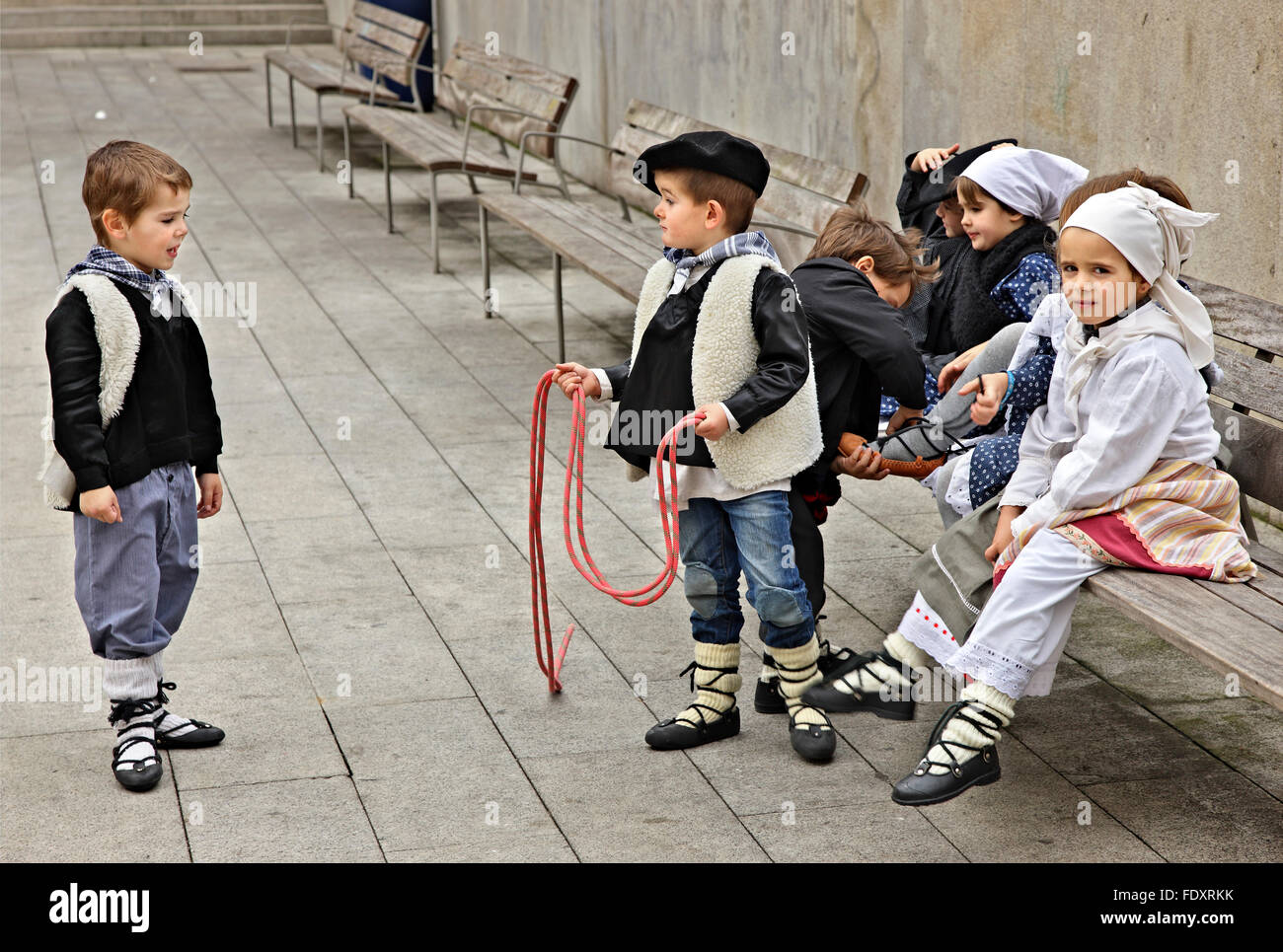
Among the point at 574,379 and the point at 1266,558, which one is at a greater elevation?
the point at 574,379

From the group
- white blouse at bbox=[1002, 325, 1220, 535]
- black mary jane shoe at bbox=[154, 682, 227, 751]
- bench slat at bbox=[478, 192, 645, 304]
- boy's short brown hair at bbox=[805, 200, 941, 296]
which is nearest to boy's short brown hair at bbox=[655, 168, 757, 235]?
boy's short brown hair at bbox=[805, 200, 941, 296]

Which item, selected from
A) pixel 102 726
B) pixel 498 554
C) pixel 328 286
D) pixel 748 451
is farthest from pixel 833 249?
pixel 328 286

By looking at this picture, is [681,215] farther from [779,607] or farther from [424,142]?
[424,142]

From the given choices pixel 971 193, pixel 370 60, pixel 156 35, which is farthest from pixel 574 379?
pixel 156 35

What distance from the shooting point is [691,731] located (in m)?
4.03

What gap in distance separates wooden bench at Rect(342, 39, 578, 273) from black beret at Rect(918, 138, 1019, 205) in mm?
4051

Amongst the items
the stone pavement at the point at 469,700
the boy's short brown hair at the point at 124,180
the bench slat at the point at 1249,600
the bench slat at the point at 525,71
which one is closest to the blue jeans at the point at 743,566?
the stone pavement at the point at 469,700

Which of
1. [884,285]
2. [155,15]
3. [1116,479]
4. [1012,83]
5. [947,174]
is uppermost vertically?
[155,15]

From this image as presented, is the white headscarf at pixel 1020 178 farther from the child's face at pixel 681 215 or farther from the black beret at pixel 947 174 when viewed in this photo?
the child's face at pixel 681 215

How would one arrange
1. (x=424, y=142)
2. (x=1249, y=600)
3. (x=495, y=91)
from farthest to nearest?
(x=495, y=91) < (x=424, y=142) < (x=1249, y=600)

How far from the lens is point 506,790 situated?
12.5 feet

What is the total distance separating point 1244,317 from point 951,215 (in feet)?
3.20

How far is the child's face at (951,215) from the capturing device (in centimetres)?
494

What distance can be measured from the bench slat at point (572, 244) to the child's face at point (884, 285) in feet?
6.07
